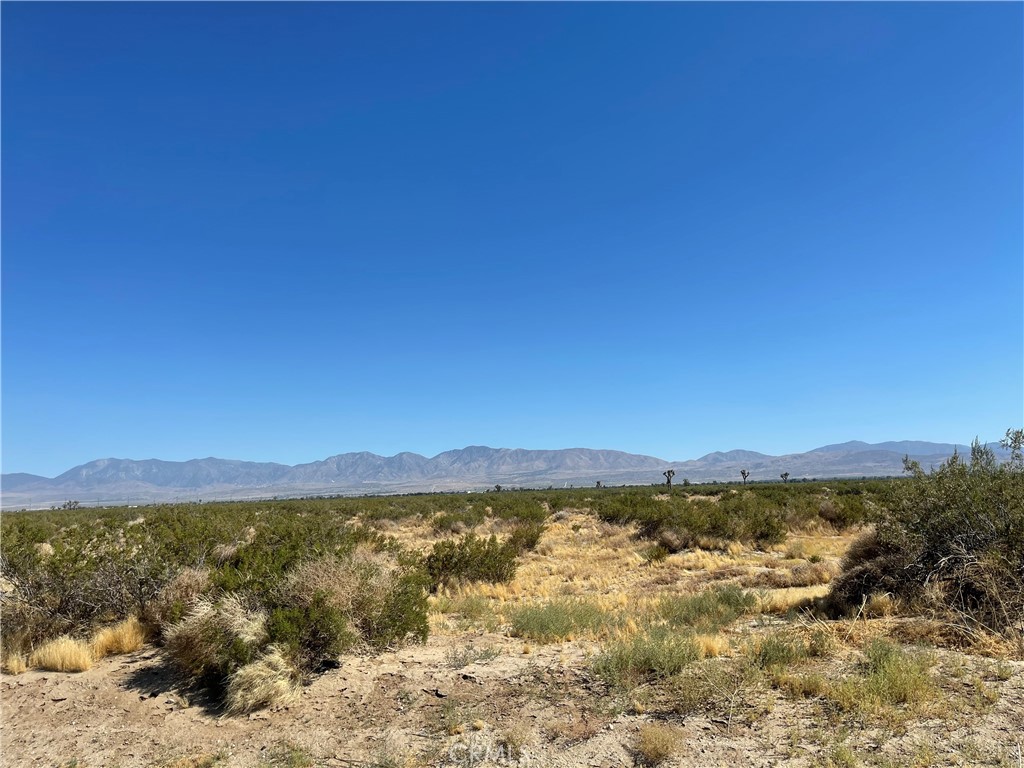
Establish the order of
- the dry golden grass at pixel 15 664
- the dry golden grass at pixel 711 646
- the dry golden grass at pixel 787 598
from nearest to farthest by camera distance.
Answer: the dry golden grass at pixel 711 646
the dry golden grass at pixel 15 664
the dry golden grass at pixel 787 598

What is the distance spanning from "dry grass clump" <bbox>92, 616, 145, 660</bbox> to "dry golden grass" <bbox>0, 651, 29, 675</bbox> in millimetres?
875

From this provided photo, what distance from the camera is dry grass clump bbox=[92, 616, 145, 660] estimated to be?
8.91 meters

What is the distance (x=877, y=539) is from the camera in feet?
34.9

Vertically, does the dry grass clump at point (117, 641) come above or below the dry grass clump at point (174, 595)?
below

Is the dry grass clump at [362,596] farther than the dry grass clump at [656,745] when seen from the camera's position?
Yes

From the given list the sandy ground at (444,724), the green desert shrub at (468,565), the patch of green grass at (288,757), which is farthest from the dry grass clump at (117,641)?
the green desert shrub at (468,565)

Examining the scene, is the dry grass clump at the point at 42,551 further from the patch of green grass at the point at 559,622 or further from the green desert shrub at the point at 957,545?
the green desert shrub at the point at 957,545

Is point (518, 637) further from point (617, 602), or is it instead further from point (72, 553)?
point (72, 553)

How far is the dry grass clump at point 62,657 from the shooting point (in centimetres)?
828
